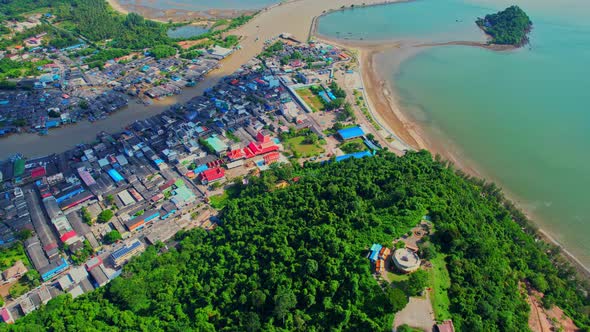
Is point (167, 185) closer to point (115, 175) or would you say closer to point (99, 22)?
point (115, 175)

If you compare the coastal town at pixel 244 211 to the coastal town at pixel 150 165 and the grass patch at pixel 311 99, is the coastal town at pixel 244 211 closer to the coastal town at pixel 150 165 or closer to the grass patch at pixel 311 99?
the coastal town at pixel 150 165

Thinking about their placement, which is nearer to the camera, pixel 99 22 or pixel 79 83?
pixel 79 83

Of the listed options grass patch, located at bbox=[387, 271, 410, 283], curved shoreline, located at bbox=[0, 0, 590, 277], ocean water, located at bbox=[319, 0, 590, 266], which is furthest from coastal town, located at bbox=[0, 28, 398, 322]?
grass patch, located at bbox=[387, 271, 410, 283]

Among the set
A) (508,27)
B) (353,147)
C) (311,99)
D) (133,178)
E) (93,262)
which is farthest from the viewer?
(508,27)

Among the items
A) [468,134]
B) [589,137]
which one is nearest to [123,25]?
[468,134]

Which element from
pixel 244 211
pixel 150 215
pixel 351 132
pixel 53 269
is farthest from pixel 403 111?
pixel 53 269

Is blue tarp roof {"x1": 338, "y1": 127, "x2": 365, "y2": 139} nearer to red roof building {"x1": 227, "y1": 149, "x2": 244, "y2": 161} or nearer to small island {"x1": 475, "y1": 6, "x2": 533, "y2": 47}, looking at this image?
red roof building {"x1": 227, "y1": 149, "x2": 244, "y2": 161}
